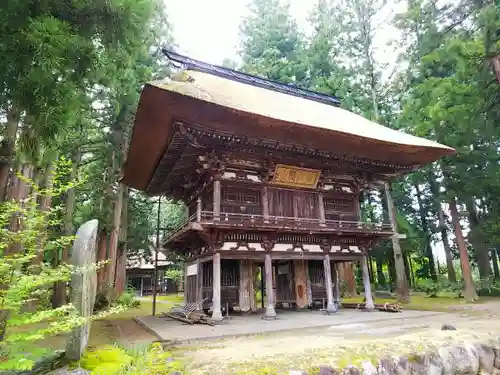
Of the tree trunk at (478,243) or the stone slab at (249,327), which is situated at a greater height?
the tree trunk at (478,243)

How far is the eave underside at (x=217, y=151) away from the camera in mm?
10164

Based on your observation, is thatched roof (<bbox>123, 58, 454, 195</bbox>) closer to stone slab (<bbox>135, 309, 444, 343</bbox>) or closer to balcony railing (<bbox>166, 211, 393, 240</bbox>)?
balcony railing (<bbox>166, 211, 393, 240</bbox>)

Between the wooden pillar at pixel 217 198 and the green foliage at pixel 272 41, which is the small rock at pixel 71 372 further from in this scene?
the green foliage at pixel 272 41

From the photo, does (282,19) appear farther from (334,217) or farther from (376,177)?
(334,217)

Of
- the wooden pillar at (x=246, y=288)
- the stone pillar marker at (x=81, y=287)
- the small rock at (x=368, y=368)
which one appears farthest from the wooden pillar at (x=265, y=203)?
the stone pillar marker at (x=81, y=287)

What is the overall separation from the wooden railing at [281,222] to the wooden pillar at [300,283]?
2.22 metres

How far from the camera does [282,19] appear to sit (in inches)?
1105

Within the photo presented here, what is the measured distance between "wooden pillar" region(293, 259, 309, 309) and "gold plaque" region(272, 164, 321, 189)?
3272mm

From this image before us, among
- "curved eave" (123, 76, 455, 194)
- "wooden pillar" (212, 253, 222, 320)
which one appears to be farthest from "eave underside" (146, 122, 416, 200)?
"wooden pillar" (212, 253, 222, 320)

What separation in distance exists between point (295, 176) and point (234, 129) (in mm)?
3513

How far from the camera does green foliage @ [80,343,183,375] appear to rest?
4375mm

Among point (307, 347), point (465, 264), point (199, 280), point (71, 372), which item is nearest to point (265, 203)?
point (199, 280)

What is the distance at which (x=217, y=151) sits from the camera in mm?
10891

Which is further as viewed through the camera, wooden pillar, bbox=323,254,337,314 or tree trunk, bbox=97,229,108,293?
tree trunk, bbox=97,229,108,293
